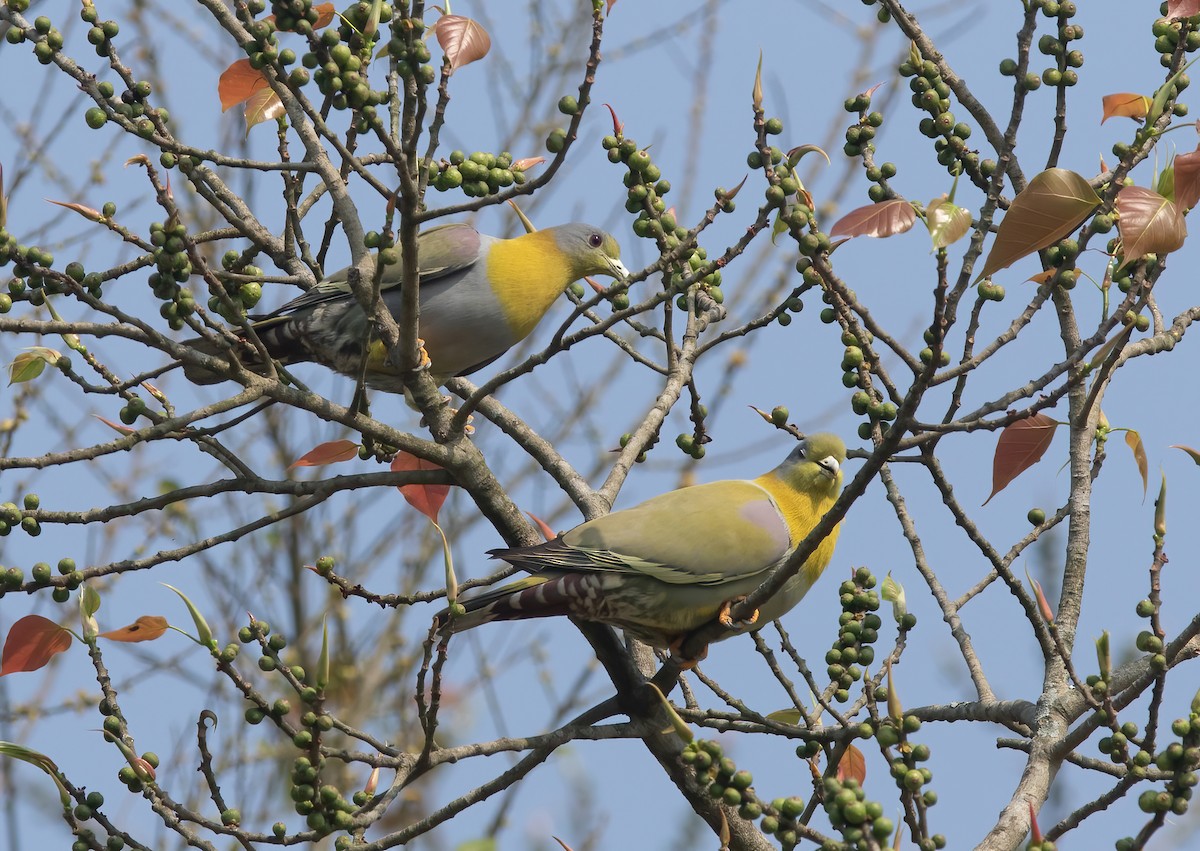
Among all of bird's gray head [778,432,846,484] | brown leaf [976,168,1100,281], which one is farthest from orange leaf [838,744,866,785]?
brown leaf [976,168,1100,281]

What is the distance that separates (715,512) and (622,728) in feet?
2.71

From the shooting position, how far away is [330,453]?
142 inches

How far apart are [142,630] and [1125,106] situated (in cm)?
269

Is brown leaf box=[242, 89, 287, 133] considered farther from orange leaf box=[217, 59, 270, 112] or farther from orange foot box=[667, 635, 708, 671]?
orange foot box=[667, 635, 708, 671]

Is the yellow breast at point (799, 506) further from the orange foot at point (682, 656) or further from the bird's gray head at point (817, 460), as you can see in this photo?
the orange foot at point (682, 656)

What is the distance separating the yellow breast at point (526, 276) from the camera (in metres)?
4.60

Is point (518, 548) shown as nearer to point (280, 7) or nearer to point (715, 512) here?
point (715, 512)

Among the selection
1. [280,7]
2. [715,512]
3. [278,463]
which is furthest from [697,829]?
[278,463]

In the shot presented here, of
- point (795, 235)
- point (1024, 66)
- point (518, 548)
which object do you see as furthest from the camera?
point (518, 548)

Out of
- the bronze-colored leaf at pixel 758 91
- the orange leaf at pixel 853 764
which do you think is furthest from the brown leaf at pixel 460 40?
the orange leaf at pixel 853 764

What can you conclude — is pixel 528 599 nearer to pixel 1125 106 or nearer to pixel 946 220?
pixel 946 220

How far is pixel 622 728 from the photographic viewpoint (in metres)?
3.19

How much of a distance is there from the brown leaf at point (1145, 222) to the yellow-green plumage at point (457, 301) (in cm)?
229

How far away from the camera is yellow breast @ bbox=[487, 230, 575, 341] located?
181 inches
